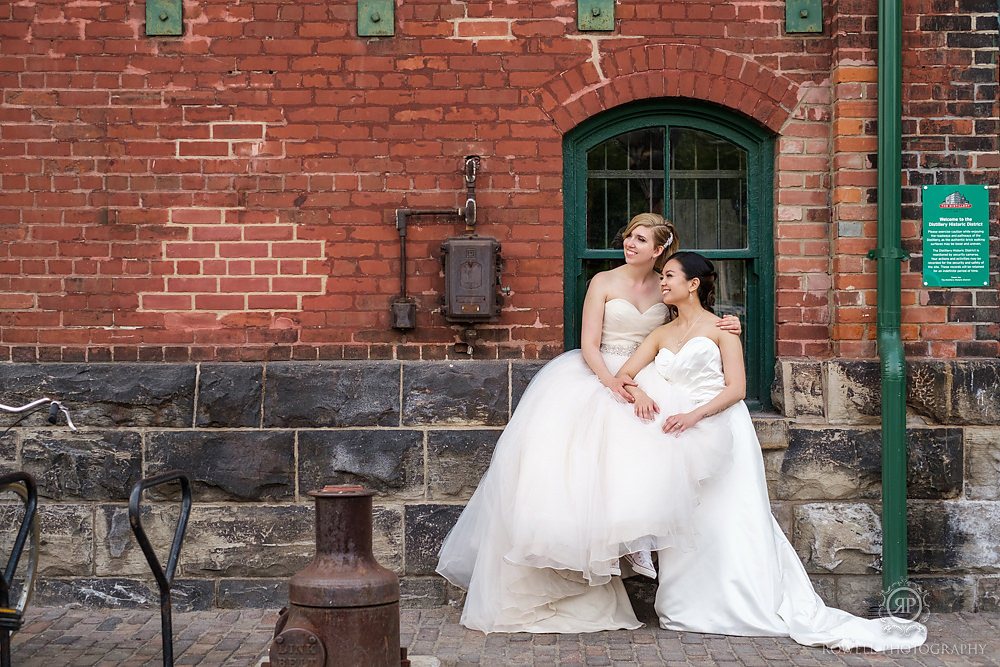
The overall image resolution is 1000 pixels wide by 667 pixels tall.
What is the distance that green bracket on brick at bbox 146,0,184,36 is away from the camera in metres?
5.69

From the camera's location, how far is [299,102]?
573 centimetres

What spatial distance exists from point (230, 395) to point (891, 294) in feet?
12.2

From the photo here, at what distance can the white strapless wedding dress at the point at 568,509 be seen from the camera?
4.86m

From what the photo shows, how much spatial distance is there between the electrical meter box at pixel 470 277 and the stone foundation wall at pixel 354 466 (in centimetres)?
39

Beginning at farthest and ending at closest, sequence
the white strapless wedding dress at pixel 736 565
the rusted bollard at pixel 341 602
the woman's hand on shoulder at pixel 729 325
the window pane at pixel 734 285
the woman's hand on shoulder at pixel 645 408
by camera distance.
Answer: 1. the window pane at pixel 734 285
2. the woman's hand on shoulder at pixel 729 325
3. the woman's hand on shoulder at pixel 645 408
4. the white strapless wedding dress at pixel 736 565
5. the rusted bollard at pixel 341 602

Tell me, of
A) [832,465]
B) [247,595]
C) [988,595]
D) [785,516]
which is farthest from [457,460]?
[988,595]

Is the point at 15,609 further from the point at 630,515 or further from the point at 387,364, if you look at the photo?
the point at 630,515

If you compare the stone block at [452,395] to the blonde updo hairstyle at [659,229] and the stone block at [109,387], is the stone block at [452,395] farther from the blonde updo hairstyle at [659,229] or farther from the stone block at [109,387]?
the stone block at [109,387]

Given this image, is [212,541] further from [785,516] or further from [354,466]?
[785,516]

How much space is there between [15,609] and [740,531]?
340cm

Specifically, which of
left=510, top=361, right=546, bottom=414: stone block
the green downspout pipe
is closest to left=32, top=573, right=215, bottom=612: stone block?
left=510, top=361, right=546, bottom=414: stone block

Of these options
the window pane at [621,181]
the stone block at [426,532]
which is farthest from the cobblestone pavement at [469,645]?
the window pane at [621,181]

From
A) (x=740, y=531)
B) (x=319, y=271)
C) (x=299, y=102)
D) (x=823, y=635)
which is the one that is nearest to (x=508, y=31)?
(x=299, y=102)

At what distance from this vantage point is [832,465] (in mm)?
5629
